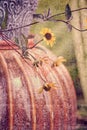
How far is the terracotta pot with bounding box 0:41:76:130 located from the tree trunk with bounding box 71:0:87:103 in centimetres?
7

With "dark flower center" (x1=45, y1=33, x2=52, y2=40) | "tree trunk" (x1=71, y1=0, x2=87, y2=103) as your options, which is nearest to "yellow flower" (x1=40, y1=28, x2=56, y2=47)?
"dark flower center" (x1=45, y1=33, x2=52, y2=40)

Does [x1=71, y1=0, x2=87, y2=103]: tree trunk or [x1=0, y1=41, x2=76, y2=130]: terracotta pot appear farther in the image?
[x1=71, y1=0, x2=87, y2=103]: tree trunk

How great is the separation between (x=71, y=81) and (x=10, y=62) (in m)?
0.34

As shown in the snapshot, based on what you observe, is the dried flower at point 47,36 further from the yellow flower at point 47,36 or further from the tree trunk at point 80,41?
the tree trunk at point 80,41

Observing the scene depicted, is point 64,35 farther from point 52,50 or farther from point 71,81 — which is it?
point 71,81

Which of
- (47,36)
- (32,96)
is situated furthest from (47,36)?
(32,96)

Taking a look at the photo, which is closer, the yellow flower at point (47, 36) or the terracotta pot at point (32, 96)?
the terracotta pot at point (32, 96)

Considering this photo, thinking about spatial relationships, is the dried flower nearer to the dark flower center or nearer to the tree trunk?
the dark flower center

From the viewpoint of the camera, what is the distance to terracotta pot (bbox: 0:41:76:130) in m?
1.89

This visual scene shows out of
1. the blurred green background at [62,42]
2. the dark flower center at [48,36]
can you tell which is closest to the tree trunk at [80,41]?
the blurred green background at [62,42]

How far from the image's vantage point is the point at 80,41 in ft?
6.66

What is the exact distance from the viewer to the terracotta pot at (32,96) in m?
1.89

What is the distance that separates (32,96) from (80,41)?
0.39m

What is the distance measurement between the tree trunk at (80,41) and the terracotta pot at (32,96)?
7cm
